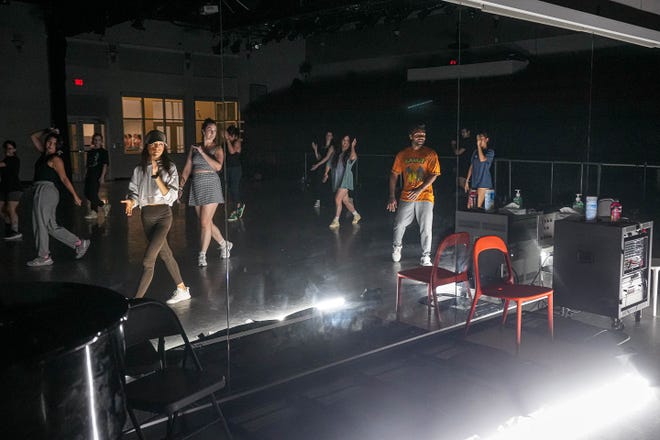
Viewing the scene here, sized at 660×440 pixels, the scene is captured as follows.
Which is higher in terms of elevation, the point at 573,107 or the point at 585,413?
the point at 573,107

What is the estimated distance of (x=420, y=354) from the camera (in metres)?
4.58

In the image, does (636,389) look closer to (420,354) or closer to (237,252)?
(420,354)

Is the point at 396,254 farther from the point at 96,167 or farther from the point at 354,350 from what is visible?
the point at 96,167

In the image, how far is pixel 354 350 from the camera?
178 inches

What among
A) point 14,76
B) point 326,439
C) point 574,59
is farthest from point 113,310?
point 574,59

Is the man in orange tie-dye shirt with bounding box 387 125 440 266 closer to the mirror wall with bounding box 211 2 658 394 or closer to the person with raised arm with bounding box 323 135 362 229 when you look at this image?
the mirror wall with bounding box 211 2 658 394

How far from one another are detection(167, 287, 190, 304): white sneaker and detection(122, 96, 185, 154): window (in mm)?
1235

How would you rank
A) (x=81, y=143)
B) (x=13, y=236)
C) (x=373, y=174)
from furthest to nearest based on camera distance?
(x=373, y=174)
(x=81, y=143)
(x=13, y=236)

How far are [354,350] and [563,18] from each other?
3299 millimetres

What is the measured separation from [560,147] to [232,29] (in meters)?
13.2

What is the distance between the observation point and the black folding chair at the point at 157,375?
8.56ft

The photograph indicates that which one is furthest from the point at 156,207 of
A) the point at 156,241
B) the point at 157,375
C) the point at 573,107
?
the point at 573,107

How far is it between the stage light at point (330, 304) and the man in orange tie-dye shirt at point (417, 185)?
134 centimetres

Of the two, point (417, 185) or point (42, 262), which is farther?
point (417, 185)
